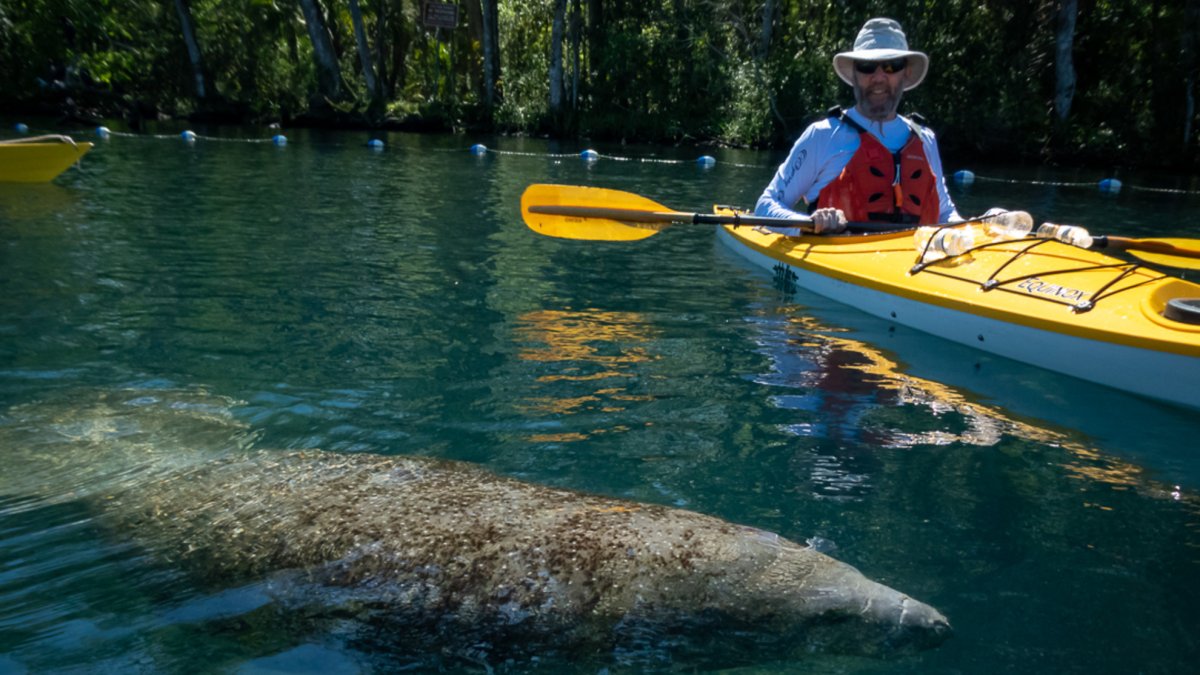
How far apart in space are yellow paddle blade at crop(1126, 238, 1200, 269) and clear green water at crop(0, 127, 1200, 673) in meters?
1.45

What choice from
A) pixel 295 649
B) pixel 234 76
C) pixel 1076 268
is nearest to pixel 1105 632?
pixel 295 649

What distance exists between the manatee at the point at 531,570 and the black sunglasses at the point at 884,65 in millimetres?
4787

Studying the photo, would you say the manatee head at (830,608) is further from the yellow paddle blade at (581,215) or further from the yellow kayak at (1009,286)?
the yellow paddle blade at (581,215)

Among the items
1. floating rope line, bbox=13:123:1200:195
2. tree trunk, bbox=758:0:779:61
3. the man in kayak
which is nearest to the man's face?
the man in kayak

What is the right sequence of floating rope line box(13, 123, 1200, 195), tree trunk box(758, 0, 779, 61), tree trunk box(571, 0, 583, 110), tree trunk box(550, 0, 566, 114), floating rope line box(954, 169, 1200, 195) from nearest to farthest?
floating rope line box(954, 169, 1200, 195) < floating rope line box(13, 123, 1200, 195) < tree trunk box(758, 0, 779, 61) < tree trunk box(550, 0, 566, 114) < tree trunk box(571, 0, 583, 110)

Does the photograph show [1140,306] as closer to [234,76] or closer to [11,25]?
[234,76]

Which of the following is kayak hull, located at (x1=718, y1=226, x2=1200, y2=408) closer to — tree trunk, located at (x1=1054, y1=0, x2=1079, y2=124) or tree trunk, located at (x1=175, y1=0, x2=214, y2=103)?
tree trunk, located at (x1=1054, y1=0, x2=1079, y2=124)

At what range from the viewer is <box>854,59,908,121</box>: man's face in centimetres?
699

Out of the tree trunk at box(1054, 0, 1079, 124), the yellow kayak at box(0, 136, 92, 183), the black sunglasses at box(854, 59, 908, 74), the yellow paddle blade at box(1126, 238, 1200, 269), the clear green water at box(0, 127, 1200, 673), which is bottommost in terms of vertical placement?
the clear green water at box(0, 127, 1200, 673)

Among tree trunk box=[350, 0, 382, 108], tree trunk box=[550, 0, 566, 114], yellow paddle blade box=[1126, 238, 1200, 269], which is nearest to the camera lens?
yellow paddle blade box=[1126, 238, 1200, 269]

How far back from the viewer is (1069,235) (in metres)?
6.09

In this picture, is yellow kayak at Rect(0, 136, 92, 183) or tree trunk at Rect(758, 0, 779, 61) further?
tree trunk at Rect(758, 0, 779, 61)

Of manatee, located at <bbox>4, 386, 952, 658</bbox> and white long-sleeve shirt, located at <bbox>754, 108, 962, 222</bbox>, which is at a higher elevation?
white long-sleeve shirt, located at <bbox>754, 108, 962, 222</bbox>

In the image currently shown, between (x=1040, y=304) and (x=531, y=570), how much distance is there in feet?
12.9
